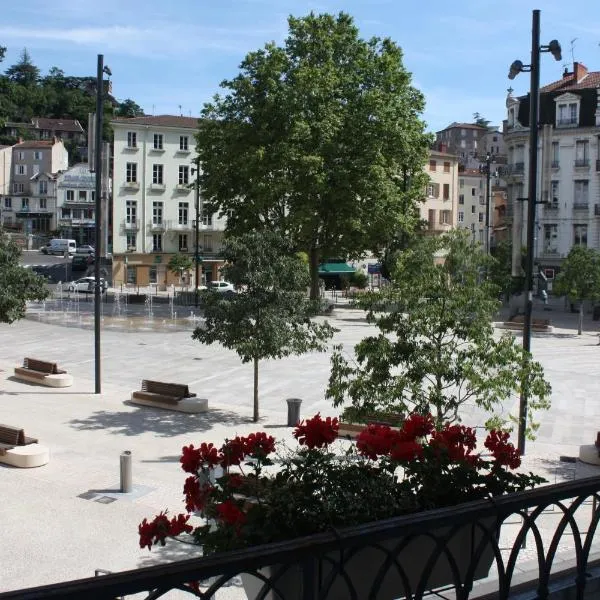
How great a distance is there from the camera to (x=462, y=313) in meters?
12.6

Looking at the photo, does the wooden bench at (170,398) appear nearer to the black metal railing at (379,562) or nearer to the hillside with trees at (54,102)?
the black metal railing at (379,562)

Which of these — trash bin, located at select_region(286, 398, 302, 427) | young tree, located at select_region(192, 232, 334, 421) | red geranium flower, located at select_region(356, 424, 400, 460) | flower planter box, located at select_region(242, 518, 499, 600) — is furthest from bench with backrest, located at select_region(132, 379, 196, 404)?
flower planter box, located at select_region(242, 518, 499, 600)

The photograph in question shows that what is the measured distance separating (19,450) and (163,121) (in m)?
53.8

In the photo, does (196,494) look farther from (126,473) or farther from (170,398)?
(170,398)

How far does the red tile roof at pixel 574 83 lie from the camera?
56.4m

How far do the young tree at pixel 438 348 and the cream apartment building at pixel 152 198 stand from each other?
51.3 meters

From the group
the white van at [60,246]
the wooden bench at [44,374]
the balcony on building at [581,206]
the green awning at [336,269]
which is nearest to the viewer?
the wooden bench at [44,374]

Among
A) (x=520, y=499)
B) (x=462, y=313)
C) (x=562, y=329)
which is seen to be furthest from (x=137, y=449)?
(x=562, y=329)

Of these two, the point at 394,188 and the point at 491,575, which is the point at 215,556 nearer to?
the point at 491,575

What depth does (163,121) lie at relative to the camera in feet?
213

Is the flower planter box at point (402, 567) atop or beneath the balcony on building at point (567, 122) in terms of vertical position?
beneath

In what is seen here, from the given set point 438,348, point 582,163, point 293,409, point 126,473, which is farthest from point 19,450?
point 582,163

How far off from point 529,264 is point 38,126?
112 metres

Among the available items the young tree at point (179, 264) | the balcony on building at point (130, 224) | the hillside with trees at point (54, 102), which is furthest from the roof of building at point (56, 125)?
the young tree at point (179, 264)
